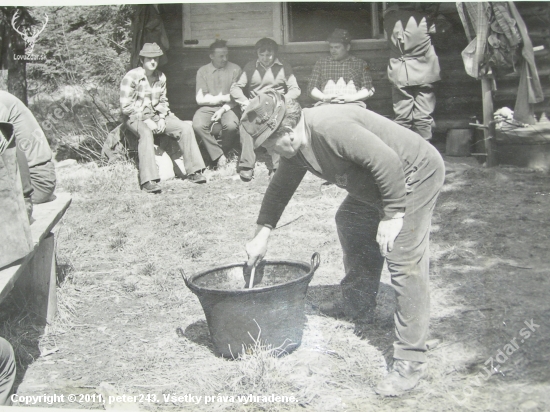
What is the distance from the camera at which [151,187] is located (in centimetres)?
688

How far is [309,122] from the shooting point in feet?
9.03

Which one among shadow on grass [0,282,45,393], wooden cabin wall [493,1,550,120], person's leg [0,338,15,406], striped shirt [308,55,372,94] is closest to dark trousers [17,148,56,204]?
shadow on grass [0,282,45,393]

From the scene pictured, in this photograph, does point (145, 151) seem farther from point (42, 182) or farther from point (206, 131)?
point (42, 182)

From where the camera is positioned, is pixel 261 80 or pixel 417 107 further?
pixel 261 80

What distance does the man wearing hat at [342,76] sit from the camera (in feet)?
23.4

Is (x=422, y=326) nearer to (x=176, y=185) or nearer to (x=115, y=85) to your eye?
(x=176, y=185)

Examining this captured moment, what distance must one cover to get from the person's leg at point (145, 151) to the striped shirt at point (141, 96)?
0.14m

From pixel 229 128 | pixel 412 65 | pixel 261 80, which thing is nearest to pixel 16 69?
pixel 229 128

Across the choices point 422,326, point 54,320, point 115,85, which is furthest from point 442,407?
point 115,85

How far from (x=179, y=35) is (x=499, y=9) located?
14.5ft

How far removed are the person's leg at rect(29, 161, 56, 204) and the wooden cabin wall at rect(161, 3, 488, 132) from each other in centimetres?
Result: 434

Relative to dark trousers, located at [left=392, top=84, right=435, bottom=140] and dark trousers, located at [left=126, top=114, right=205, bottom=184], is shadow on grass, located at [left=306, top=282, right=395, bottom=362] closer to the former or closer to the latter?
dark trousers, located at [left=392, top=84, right=435, bottom=140]

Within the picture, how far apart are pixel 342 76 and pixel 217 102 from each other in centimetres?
167

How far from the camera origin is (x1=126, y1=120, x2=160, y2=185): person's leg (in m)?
6.95
